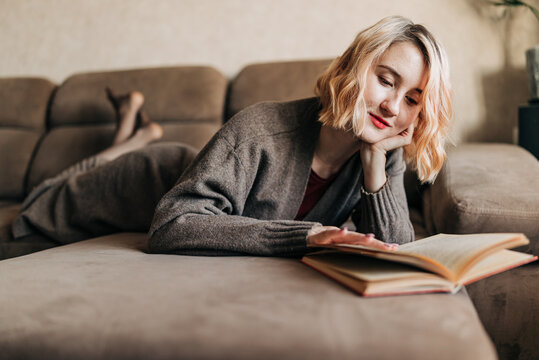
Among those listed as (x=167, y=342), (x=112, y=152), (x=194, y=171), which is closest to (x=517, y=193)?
(x=194, y=171)

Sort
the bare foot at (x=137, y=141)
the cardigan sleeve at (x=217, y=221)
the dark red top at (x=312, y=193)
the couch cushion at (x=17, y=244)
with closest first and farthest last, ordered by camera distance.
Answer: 1. the cardigan sleeve at (x=217, y=221)
2. the dark red top at (x=312, y=193)
3. the couch cushion at (x=17, y=244)
4. the bare foot at (x=137, y=141)

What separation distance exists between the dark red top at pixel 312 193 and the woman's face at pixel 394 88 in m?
0.18

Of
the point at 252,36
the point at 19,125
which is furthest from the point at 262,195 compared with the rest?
the point at 19,125

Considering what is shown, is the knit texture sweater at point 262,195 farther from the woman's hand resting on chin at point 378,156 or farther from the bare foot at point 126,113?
the bare foot at point 126,113

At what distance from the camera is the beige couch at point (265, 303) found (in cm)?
51

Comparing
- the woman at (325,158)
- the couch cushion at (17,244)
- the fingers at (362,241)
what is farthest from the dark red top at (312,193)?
the couch cushion at (17,244)

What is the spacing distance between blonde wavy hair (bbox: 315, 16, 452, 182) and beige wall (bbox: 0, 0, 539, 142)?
898 millimetres

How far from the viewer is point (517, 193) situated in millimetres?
995

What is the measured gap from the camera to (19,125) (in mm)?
2016

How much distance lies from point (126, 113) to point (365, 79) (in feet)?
3.56

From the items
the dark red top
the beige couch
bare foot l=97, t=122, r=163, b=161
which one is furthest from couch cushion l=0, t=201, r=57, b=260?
the dark red top

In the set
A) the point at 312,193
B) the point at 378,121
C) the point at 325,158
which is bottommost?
the point at 312,193

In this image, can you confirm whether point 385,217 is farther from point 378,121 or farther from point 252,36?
point 252,36

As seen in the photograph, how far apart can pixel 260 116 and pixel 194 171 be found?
21cm
